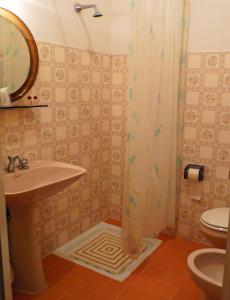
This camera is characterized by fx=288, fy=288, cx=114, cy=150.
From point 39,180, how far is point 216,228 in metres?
1.25

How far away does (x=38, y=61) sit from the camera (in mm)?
1988

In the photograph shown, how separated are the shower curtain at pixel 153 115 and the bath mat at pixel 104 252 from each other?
113 mm

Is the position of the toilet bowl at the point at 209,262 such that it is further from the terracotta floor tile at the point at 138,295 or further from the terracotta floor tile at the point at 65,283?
the terracotta floor tile at the point at 65,283

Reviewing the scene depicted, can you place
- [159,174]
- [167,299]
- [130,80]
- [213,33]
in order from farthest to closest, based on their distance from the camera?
[159,174], [213,33], [130,80], [167,299]

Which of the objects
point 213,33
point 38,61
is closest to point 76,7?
point 38,61

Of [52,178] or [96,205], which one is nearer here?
[52,178]

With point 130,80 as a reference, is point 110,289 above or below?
below

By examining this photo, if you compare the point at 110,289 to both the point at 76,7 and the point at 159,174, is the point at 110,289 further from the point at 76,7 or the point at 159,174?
the point at 76,7

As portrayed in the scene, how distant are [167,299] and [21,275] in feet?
3.18

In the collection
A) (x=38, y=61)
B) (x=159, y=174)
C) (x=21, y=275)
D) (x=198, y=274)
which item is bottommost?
(x=21, y=275)

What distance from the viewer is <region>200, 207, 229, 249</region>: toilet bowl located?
6.36 ft

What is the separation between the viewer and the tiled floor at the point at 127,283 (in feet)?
6.23

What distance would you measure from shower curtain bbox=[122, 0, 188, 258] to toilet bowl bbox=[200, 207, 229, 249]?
18.4 inches

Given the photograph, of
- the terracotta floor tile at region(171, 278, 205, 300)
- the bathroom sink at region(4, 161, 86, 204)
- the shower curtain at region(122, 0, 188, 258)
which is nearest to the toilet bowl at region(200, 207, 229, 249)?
the terracotta floor tile at region(171, 278, 205, 300)
